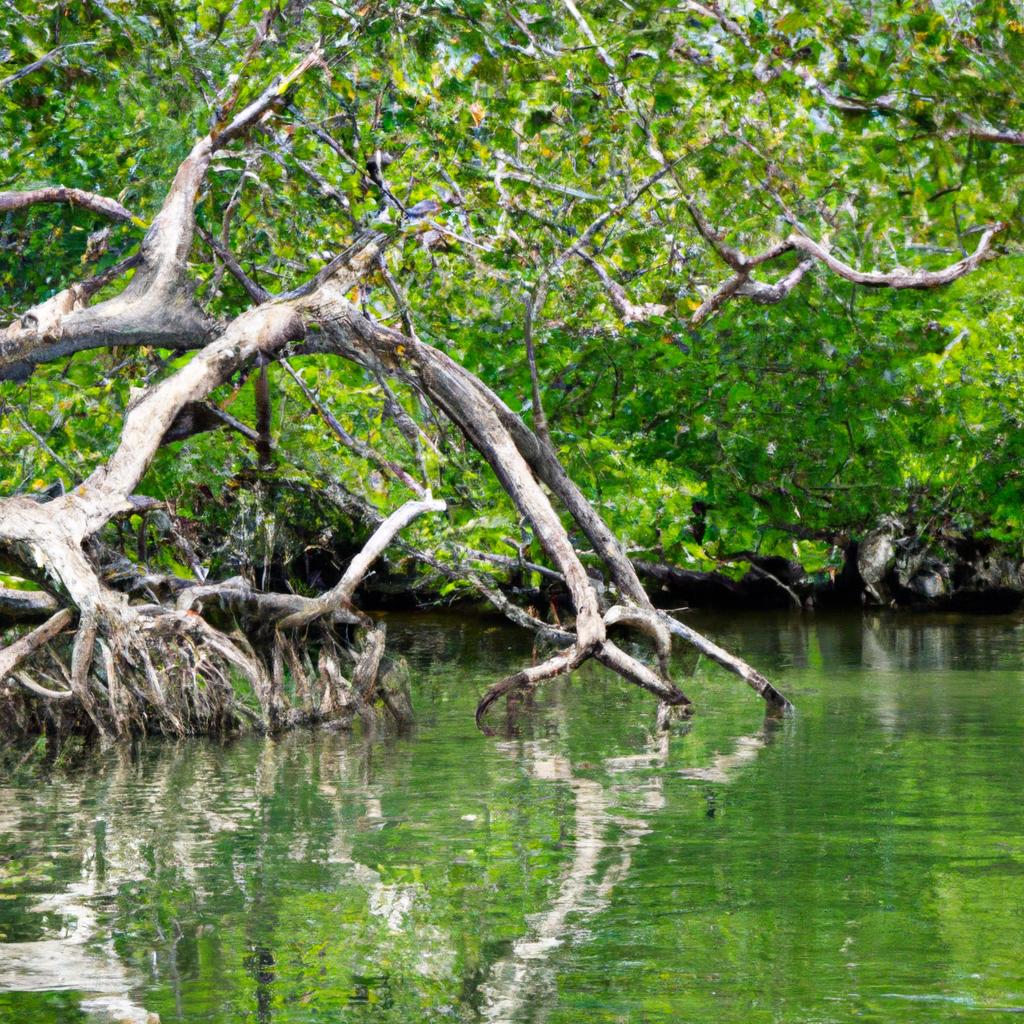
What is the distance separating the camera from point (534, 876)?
684 centimetres

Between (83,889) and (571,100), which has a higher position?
(571,100)

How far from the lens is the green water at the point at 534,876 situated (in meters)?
5.12

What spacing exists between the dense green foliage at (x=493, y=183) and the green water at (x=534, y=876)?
10.2ft

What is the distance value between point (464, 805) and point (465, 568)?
244 inches

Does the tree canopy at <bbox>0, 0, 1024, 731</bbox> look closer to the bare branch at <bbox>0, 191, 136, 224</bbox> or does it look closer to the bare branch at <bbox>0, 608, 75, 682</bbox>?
the bare branch at <bbox>0, 191, 136, 224</bbox>

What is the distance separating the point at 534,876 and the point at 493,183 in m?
8.84

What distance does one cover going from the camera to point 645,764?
32.9 feet

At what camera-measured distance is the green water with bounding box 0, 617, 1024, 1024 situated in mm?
5125

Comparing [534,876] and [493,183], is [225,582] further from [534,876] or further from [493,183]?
[534,876]

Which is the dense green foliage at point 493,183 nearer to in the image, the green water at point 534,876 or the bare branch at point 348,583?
the bare branch at point 348,583

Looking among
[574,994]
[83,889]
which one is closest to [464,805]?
[83,889]

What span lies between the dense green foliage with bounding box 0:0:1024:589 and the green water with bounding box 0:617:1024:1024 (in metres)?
3.09

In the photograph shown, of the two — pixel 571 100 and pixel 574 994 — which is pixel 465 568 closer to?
pixel 571 100

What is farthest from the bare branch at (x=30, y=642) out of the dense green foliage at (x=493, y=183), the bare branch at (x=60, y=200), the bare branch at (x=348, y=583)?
the dense green foliage at (x=493, y=183)
